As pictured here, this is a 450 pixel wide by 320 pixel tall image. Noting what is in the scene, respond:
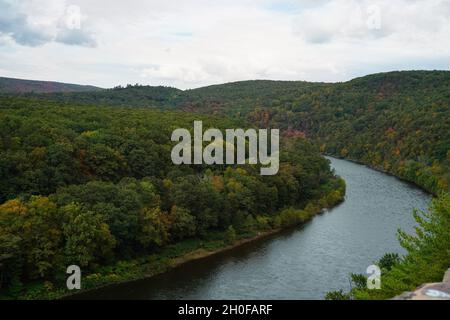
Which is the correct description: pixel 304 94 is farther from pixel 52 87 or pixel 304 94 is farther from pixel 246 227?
pixel 246 227

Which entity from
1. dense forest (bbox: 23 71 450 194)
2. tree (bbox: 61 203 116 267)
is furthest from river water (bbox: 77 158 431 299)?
dense forest (bbox: 23 71 450 194)

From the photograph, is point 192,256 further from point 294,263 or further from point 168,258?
point 294,263

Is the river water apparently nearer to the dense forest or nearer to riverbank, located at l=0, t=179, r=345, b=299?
riverbank, located at l=0, t=179, r=345, b=299

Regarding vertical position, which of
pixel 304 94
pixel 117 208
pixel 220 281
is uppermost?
pixel 304 94

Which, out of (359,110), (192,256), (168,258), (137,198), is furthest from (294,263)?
(359,110)

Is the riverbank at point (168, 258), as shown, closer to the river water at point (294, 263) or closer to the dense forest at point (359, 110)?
the river water at point (294, 263)

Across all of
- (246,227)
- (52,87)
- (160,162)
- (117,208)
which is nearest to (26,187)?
(117,208)
